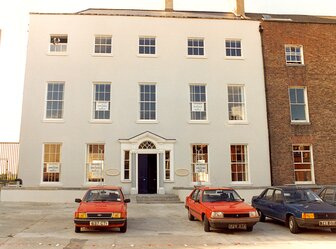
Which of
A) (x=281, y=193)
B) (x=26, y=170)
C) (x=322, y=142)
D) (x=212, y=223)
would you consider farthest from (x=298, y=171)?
(x=26, y=170)

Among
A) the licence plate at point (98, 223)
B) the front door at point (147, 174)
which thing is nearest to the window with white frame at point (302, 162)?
the front door at point (147, 174)

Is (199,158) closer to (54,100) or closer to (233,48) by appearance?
(233,48)

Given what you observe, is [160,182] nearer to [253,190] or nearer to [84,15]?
[253,190]

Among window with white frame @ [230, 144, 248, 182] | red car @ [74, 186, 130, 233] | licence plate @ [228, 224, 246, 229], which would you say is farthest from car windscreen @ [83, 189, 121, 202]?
window with white frame @ [230, 144, 248, 182]

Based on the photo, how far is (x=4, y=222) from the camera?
40.1ft

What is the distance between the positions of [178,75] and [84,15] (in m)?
7.29

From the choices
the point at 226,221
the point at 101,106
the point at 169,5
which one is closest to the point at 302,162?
the point at 101,106

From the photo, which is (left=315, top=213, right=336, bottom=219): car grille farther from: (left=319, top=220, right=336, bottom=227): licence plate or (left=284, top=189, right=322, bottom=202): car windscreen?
(left=284, top=189, right=322, bottom=202): car windscreen

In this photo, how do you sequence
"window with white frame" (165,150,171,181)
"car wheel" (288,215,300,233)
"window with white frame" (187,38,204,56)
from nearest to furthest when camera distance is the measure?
"car wheel" (288,215,300,233) → "window with white frame" (165,150,171,181) → "window with white frame" (187,38,204,56)

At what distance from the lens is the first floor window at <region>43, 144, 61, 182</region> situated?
67.3 feet

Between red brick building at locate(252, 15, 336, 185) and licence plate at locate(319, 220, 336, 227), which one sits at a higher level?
red brick building at locate(252, 15, 336, 185)

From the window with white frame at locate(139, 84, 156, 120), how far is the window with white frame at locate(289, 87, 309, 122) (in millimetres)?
9121

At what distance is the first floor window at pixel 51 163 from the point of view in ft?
67.3

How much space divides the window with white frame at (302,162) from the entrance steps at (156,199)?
822cm
